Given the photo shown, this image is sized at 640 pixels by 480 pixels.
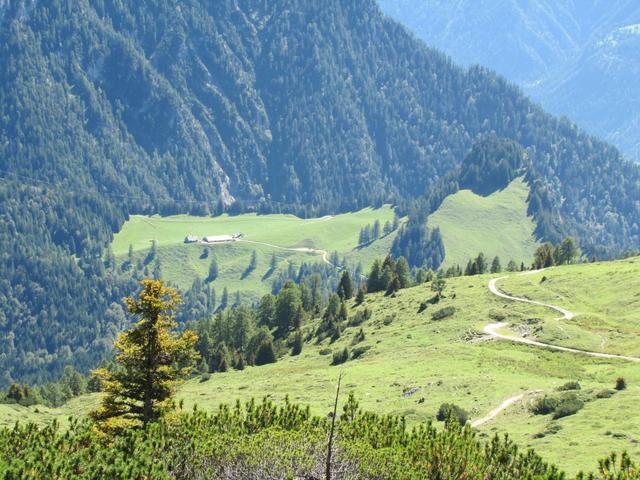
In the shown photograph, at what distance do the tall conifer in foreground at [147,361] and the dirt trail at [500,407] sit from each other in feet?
95.9

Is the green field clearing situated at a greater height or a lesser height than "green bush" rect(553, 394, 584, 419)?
greater

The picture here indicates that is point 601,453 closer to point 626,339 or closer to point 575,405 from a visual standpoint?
point 575,405

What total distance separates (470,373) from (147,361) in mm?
47743

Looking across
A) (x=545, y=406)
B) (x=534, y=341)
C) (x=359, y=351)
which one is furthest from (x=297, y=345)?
(x=545, y=406)

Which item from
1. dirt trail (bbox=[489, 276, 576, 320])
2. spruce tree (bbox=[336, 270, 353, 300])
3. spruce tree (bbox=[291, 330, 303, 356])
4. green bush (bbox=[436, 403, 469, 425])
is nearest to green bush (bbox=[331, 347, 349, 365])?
spruce tree (bbox=[291, 330, 303, 356])

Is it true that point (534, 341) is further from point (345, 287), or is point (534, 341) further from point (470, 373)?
point (345, 287)

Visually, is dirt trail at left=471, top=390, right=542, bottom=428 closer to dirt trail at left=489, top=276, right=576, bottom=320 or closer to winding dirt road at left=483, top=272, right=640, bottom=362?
winding dirt road at left=483, top=272, right=640, bottom=362

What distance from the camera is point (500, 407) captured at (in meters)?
75.4

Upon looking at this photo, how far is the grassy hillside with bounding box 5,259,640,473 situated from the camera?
64812 millimetres

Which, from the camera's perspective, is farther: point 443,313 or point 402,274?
point 402,274

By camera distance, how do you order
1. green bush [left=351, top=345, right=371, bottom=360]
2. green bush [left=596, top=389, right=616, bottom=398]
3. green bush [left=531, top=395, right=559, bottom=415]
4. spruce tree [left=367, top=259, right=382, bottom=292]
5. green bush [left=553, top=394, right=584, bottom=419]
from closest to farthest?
green bush [left=553, top=394, right=584, bottom=419]
green bush [left=531, top=395, right=559, bottom=415]
green bush [left=596, top=389, right=616, bottom=398]
green bush [left=351, top=345, right=371, bottom=360]
spruce tree [left=367, top=259, right=382, bottom=292]

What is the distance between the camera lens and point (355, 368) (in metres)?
106

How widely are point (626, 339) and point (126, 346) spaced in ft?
235

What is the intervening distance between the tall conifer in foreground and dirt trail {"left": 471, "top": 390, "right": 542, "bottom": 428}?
29.2 meters
